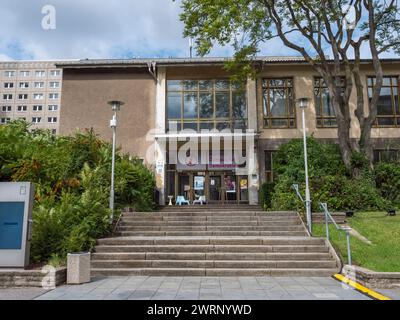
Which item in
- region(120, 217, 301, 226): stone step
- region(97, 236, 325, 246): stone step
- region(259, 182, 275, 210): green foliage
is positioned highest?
region(259, 182, 275, 210): green foliage

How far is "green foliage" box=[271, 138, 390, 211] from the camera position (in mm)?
13577

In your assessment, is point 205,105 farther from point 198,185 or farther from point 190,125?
point 198,185

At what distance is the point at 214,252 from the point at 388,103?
16331 millimetres

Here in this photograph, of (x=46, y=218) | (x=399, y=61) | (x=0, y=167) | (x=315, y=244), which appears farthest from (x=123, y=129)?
(x=399, y=61)

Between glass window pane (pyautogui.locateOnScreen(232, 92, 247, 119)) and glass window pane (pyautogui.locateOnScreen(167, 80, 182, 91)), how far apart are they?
330 centimetres

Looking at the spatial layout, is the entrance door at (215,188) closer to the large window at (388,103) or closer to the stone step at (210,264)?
the large window at (388,103)

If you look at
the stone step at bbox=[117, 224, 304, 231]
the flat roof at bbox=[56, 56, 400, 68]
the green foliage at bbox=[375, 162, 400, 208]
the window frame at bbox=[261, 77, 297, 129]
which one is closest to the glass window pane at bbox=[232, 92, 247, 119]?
the window frame at bbox=[261, 77, 297, 129]

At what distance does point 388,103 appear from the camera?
20359mm

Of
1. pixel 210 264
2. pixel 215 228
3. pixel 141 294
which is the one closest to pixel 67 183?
pixel 215 228

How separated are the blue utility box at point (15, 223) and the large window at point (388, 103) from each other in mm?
18991

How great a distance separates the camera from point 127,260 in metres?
9.10

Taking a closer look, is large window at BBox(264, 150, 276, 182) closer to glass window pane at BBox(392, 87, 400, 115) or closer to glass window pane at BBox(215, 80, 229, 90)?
glass window pane at BBox(215, 80, 229, 90)

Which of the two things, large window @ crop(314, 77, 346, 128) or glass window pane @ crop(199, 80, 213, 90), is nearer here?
large window @ crop(314, 77, 346, 128)

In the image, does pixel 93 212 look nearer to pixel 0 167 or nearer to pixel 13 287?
pixel 13 287
